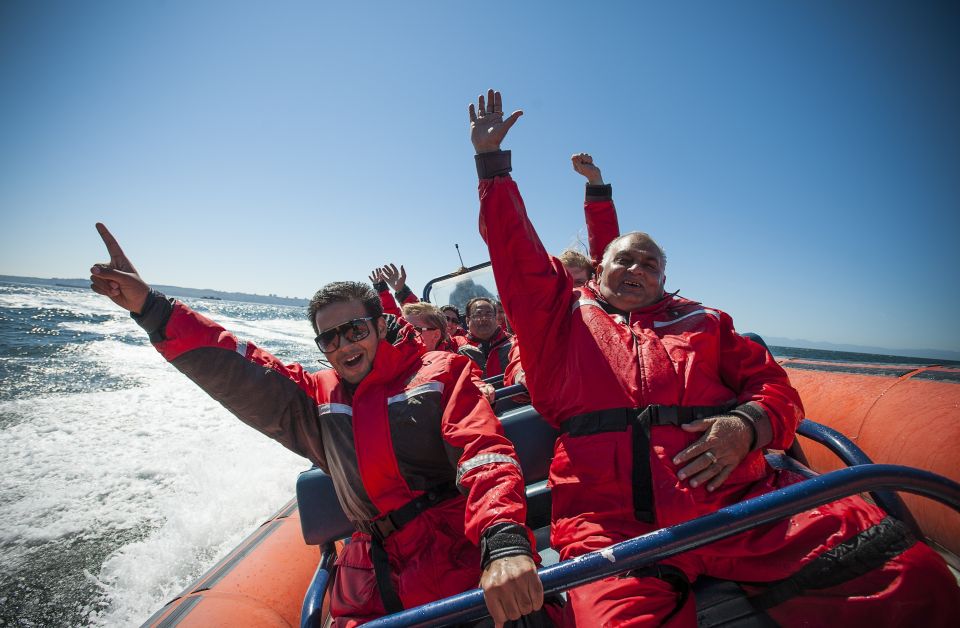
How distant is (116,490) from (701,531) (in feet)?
18.1

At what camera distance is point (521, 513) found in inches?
43.9

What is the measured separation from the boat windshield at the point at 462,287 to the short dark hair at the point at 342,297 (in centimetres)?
361

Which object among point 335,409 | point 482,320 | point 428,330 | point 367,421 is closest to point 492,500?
point 367,421

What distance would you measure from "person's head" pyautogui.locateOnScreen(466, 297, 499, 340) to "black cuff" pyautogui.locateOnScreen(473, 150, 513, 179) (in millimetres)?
2708

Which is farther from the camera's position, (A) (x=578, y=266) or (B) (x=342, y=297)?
(A) (x=578, y=266)

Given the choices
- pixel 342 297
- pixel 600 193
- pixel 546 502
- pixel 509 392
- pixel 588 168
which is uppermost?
pixel 588 168

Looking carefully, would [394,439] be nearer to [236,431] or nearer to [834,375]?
[834,375]

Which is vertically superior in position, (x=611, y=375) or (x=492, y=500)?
(x=611, y=375)

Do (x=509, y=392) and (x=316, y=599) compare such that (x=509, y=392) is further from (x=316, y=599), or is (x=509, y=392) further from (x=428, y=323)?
(x=428, y=323)

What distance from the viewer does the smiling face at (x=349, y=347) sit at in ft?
5.39

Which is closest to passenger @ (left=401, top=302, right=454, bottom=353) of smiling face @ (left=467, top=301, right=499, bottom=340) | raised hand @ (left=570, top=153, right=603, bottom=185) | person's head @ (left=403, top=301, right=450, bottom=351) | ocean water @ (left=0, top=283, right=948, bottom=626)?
person's head @ (left=403, top=301, right=450, bottom=351)

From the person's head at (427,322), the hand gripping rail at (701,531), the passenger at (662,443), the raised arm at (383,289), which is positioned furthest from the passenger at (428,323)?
the hand gripping rail at (701,531)

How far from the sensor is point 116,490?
418 centimetres

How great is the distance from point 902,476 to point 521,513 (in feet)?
3.06
